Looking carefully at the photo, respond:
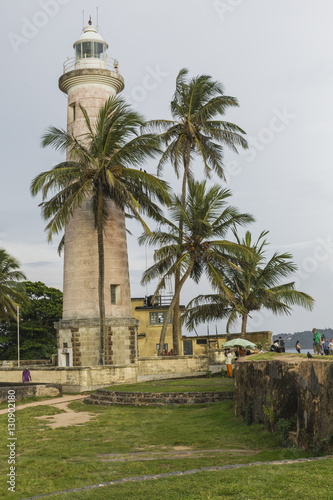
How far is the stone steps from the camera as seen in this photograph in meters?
19.7

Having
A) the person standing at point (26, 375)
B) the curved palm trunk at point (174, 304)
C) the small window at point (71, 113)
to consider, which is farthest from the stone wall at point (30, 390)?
the small window at point (71, 113)

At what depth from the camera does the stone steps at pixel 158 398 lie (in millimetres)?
19734

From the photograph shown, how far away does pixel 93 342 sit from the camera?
31188 millimetres

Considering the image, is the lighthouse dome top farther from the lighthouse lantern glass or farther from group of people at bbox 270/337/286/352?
group of people at bbox 270/337/286/352

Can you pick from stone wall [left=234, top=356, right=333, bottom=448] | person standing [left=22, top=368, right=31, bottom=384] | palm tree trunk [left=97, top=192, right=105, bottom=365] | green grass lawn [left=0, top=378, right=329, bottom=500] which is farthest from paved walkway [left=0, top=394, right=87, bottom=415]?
stone wall [left=234, top=356, right=333, bottom=448]

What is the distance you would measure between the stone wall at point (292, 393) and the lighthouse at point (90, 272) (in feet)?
51.1

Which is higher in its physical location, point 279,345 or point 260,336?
point 260,336

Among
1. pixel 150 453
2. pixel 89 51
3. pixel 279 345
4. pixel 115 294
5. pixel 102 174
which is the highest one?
pixel 89 51

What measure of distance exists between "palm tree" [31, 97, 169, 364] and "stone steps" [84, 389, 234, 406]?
792cm

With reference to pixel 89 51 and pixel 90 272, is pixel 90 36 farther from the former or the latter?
pixel 90 272

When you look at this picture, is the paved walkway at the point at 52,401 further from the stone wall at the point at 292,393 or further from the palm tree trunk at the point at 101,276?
the stone wall at the point at 292,393

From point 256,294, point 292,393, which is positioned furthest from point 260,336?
point 292,393

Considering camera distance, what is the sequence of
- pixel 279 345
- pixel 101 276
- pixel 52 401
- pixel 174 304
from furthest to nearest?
1. pixel 174 304
2. pixel 101 276
3. pixel 279 345
4. pixel 52 401

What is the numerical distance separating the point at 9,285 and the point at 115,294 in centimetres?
1313
